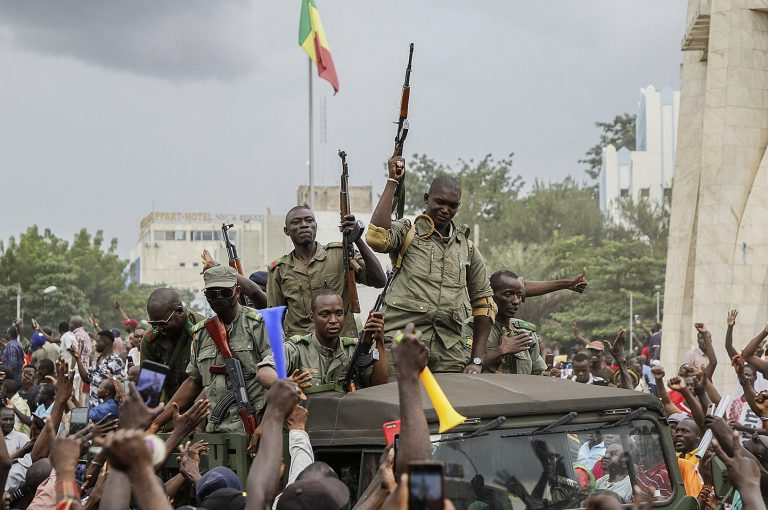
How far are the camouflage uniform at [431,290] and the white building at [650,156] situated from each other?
62453 millimetres

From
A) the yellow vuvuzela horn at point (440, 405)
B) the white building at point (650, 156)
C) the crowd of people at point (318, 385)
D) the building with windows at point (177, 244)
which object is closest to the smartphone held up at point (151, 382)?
the crowd of people at point (318, 385)

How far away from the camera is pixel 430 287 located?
7562 mm

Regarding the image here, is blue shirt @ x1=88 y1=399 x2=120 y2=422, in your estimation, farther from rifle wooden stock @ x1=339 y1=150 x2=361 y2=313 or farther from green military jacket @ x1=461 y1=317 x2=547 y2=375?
green military jacket @ x1=461 y1=317 x2=547 y2=375

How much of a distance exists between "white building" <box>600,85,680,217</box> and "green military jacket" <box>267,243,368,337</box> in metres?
62.1

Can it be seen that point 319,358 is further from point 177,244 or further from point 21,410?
point 177,244

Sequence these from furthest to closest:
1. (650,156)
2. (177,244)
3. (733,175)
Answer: (177,244)
(650,156)
(733,175)

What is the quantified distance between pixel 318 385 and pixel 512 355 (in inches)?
77.2

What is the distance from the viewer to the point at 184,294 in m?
95.2

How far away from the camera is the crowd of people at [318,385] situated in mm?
4141

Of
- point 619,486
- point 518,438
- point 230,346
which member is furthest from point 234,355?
point 619,486

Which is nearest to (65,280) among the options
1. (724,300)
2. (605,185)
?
(605,185)

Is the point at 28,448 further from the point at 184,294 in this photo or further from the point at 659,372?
the point at 184,294

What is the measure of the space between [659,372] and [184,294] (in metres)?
88.4

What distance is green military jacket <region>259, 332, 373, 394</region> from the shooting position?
6.71m
